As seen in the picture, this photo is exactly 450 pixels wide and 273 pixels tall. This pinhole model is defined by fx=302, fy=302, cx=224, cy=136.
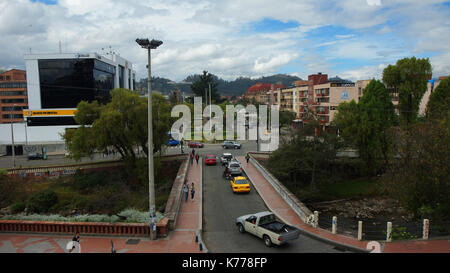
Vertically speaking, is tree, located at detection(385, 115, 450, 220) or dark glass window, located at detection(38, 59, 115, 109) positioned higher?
dark glass window, located at detection(38, 59, 115, 109)

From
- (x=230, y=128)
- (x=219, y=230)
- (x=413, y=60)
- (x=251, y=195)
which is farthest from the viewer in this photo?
(x=230, y=128)

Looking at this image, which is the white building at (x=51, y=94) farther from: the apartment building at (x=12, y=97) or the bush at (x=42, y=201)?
the bush at (x=42, y=201)

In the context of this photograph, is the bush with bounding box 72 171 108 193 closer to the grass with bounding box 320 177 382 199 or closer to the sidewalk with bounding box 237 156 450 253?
the sidewalk with bounding box 237 156 450 253

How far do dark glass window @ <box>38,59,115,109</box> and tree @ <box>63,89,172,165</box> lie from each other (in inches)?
1260

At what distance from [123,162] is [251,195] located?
16.9 m

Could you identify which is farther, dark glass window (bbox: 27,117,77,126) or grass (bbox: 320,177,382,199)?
dark glass window (bbox: 27,117,77,126)

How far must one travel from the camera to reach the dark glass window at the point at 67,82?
188 ft

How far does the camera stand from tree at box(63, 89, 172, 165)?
27623mm

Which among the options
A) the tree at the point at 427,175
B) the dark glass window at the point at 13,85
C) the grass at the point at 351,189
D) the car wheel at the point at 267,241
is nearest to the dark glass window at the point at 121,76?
the dark glass window at the point at 13,85

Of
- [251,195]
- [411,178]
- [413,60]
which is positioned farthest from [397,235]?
[413,60]

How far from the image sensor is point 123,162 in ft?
108

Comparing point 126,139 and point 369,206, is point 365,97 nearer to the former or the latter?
point 369,206

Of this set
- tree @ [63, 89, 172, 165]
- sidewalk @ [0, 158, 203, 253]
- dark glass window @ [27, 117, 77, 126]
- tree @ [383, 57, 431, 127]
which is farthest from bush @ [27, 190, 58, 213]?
tree @ [383, 57, 431, 127]

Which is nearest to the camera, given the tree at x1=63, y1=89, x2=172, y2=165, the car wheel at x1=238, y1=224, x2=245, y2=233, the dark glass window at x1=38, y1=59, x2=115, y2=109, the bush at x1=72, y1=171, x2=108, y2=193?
the car wheel at x1=238, y1=224, x2=245, y2=233
